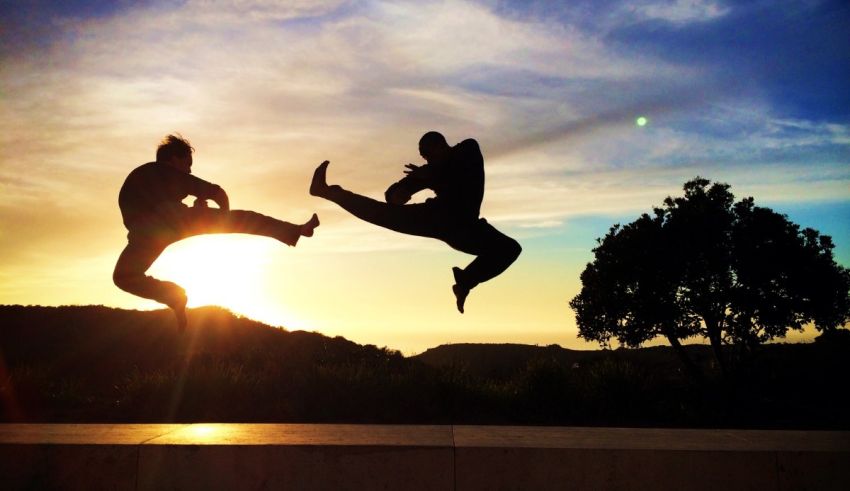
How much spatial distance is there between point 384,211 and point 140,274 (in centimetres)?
249

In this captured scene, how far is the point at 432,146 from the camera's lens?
626 centimetres

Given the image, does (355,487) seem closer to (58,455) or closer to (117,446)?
(117,446)

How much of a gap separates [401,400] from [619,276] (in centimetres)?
1241

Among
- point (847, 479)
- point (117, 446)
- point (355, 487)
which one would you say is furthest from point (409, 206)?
point (847, 479)

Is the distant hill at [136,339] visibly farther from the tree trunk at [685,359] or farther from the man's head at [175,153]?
the man's head at [175,153]

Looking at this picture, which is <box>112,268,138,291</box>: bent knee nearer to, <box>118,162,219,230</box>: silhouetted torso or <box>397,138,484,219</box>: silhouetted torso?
<box>118,162,219,230</box>: silhouetted torso

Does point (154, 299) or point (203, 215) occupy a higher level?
point (203, 215)

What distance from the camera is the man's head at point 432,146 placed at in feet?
20.4

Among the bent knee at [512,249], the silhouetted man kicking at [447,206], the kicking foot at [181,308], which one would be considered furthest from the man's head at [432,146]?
the kicking foot at [181,308]

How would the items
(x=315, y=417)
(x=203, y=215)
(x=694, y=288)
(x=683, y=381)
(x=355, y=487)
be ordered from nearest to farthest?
(x=355, y=487)
(x=203, y=215)
(x=315, y=417)
(x=683, y=381)
(x=694, y=288)

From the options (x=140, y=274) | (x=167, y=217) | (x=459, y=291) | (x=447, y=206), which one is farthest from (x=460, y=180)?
(x=140, y=274)

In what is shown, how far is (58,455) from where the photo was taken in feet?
18.7

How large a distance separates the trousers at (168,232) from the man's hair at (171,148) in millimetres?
602

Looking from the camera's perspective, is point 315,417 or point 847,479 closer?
point 847,479
